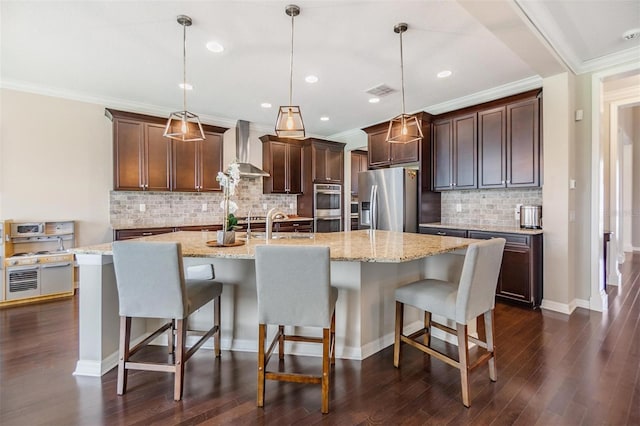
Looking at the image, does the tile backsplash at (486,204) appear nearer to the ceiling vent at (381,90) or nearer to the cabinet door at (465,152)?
the cabinet door at (465,152)

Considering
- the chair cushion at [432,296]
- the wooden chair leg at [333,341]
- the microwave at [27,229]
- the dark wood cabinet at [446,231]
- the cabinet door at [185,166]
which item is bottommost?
the wooden chair leg at [333,341]

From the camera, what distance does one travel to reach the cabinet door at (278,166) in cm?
567

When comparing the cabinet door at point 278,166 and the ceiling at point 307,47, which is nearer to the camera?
the ceiling at point 307,47

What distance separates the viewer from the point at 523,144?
141 inches

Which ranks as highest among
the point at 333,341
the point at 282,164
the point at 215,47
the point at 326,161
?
the point at 215,47

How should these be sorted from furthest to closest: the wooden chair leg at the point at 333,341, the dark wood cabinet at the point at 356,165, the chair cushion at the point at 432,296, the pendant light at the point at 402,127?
the dark wood cabinet at the point at 356,165 < the pendant light at the point at 402,127 < the wooden chair leg at the point at 333,341 < the chair cushion at the point at 432,296

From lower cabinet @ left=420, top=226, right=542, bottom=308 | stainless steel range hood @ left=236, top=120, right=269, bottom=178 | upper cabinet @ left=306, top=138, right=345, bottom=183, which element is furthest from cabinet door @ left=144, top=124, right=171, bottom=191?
lower cabinet @ left=420, top=226, right=542, bottom=308

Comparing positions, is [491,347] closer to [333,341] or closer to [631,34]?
[333,341]

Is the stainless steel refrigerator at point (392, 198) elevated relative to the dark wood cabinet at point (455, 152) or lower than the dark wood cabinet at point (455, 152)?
lower

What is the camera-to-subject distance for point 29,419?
1.67 meters

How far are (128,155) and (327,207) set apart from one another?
3516mm

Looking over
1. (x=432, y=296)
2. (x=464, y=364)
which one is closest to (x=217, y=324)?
(x=432, y=296)

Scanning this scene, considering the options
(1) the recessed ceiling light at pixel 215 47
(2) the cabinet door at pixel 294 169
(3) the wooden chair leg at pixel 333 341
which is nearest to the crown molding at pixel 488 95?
(2) the cabinet door at pixel 294 169

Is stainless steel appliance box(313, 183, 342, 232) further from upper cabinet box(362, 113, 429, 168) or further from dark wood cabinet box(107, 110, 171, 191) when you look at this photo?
dark wood cabinet box(107, 110, 171, 191)
